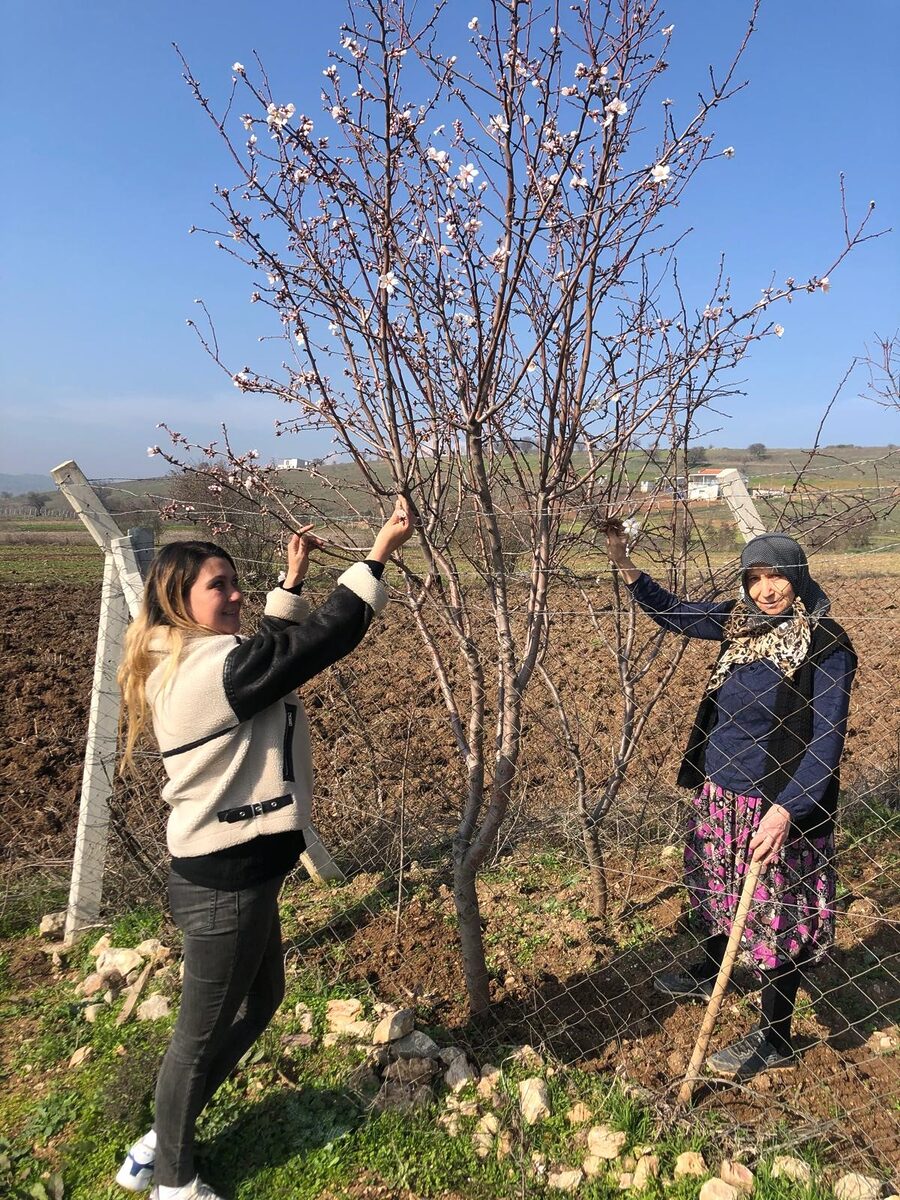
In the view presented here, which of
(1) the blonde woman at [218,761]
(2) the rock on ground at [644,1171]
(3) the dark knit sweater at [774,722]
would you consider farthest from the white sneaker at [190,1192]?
(3) the dark knit sweater at [774,722]

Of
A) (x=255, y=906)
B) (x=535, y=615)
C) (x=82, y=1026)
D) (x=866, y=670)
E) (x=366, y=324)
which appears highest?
(x=366, y=324)

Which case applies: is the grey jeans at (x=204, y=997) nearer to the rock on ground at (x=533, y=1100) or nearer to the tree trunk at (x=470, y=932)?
the tree trunk at (x=470, y=932)

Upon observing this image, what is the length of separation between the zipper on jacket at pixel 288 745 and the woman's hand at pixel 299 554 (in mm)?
379

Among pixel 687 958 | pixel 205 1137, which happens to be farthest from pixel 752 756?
pixel 205 1137

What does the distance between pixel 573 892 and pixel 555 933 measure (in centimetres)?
38

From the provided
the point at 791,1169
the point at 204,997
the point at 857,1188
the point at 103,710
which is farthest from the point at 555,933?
the point at 103,710

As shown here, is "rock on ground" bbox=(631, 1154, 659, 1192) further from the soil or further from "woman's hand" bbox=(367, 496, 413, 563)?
"woman's hand" bbox=(367, 496, 413, 563)

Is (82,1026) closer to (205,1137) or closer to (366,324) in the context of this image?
(205,1137)

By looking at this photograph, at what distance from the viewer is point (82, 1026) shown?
287 centimetres

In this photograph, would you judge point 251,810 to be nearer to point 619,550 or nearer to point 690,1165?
point 619,550

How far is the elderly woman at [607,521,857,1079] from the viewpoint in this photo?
7.46ft

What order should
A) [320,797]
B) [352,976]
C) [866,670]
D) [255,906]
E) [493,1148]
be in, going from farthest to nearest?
A: [866,670]
[320,797]
[352,976]
[493,1148]
[255,906]

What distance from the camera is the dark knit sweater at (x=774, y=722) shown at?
2260 mm

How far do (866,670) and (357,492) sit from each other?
7468mm
